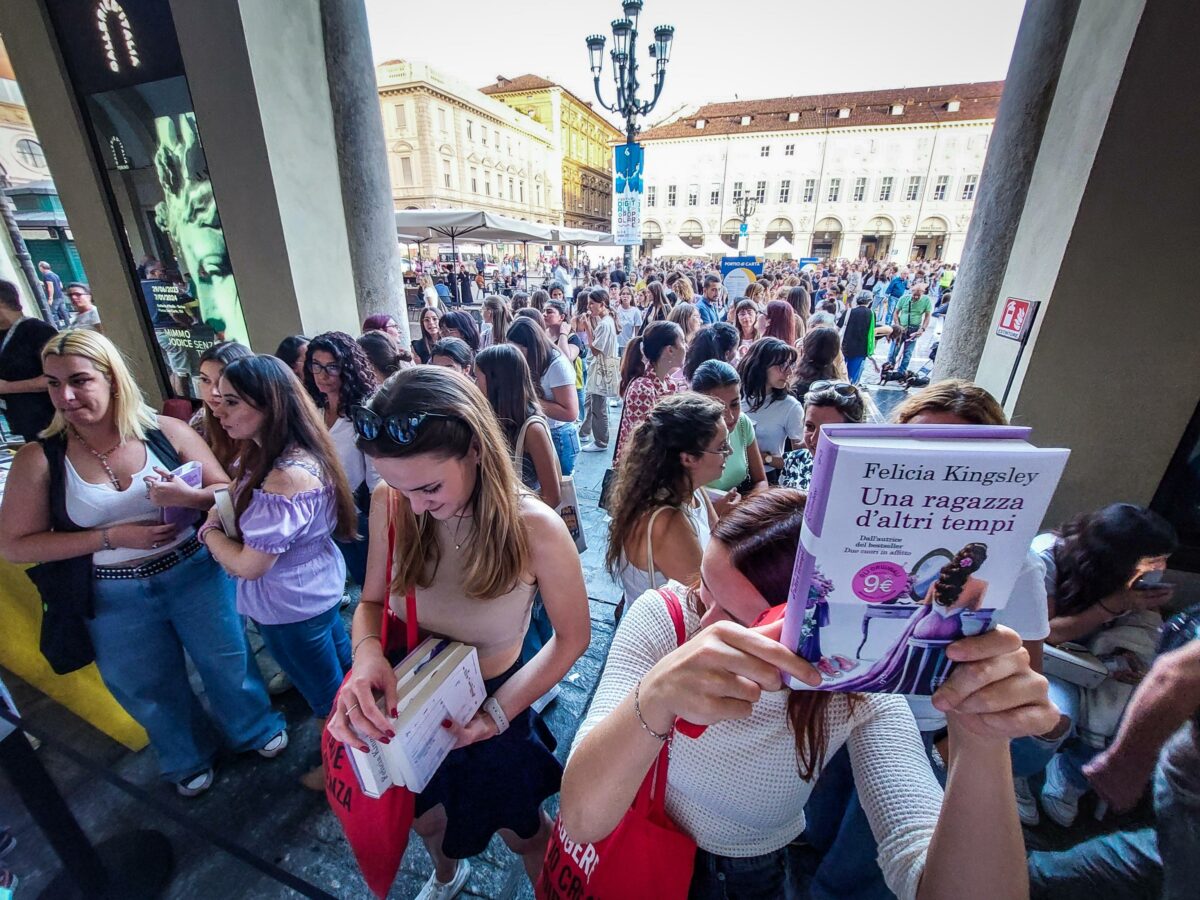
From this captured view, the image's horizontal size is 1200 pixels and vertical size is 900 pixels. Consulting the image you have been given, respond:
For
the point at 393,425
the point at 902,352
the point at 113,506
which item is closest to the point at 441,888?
the point at 393,425

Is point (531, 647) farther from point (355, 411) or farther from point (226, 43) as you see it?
→ point (226, 43)

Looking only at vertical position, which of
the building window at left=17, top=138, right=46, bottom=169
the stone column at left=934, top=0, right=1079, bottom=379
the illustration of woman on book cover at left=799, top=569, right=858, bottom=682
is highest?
the building window at left=17, top=138, right=46, bottom=169

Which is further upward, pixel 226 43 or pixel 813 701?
pixel 226 43

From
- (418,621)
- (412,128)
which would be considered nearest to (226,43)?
(418,621)

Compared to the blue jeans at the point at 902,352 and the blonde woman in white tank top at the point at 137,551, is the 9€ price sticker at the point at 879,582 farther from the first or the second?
the blue jeans at the point at 902,352

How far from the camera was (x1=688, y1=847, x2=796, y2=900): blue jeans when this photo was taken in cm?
117

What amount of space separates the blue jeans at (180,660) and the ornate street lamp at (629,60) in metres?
10.2

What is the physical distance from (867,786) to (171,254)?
20.5 ft

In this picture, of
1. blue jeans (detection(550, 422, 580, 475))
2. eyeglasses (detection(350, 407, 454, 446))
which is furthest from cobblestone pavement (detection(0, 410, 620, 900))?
blue jeans (detection(550, 422, 580, 475))

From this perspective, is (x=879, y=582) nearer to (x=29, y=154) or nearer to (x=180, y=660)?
(x=180, y=660)

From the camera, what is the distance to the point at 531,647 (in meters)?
2.31

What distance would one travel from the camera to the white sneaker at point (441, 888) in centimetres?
192

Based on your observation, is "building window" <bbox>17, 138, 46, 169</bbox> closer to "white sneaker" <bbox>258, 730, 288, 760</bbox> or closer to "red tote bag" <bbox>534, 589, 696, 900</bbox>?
"white sneaker" <bbox>258, 730, 288, 760</bbox>

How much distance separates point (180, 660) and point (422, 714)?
1912 millimetres
